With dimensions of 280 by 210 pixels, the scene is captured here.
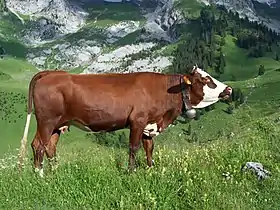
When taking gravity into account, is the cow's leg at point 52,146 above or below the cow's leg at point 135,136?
below

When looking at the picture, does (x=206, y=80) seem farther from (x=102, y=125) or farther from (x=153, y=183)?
(x=153, y=183)

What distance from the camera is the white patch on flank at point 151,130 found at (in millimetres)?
13602

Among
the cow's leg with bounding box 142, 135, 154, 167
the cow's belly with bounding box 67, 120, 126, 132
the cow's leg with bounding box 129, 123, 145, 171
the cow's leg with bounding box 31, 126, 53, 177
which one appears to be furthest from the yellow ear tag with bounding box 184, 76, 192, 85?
the cow's leg with bounding box 31, 126, 53, 177

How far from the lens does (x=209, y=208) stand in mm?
9156

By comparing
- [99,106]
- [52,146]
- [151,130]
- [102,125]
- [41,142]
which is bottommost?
[52,146]

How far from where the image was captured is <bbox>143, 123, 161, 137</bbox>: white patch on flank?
13602 millimetres

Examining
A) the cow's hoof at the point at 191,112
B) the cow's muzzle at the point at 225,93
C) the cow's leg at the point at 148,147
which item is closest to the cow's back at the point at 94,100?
the cow's leg at the point at 148,147

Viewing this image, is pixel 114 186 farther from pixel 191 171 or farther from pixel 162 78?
pixel 162 78

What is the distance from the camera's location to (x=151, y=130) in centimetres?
1370

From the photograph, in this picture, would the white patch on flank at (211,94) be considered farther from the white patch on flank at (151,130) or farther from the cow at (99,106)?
the white patch on flank at (151,130)

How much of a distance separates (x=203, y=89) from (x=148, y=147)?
261cm

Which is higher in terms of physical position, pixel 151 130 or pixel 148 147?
pixel 151 130

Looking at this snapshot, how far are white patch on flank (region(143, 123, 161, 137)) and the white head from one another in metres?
1.68

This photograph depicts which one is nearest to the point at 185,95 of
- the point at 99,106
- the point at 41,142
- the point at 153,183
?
the point at 99,106
